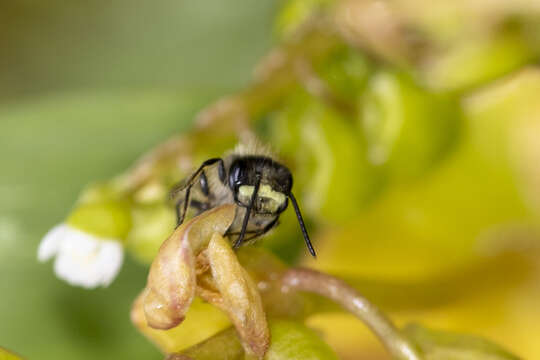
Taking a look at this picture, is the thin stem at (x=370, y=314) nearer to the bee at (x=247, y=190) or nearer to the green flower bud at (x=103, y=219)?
the bee at (x=247, y=190)

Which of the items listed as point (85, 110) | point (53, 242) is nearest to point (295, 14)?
point (85, 110)

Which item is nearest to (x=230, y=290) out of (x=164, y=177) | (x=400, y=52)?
(x=164, y=177)

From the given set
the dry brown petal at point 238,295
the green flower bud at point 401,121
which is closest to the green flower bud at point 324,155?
the green flower bud at point 401,121

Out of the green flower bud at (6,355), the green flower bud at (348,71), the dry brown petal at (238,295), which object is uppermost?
the green flower bud at (6,355)

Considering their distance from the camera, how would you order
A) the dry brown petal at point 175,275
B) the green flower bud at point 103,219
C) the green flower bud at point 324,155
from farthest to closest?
the green flower bud at point 324,155 < the green flower bud at point 103,219 < the dry brown petal at point 175,275

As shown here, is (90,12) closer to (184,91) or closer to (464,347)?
(184,91)

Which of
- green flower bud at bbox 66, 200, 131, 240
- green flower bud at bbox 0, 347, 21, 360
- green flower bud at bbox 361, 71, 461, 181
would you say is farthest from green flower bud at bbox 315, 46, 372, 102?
green flower bud at bbox 0, 347, 21, 360
